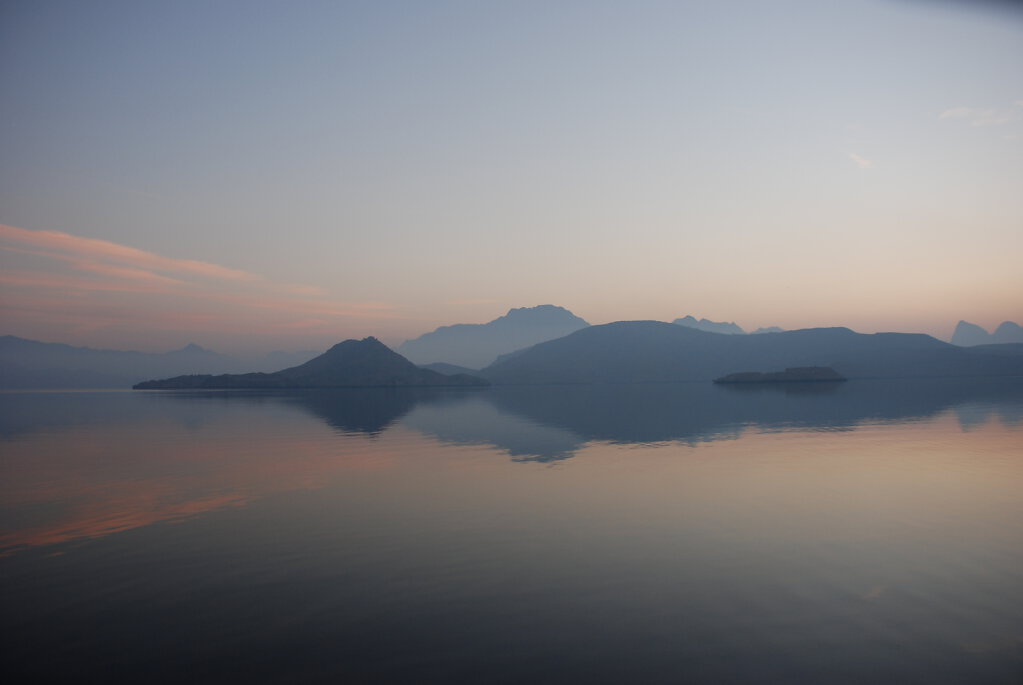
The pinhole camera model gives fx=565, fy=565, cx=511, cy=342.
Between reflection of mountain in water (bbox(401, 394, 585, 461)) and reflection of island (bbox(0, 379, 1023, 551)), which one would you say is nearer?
reflection of island (bbox(0, 379, 1023, 551))

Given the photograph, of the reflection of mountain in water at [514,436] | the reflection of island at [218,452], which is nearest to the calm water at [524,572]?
the reflection of island at [218,452]

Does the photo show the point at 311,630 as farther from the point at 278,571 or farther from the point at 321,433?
the point at 321,433

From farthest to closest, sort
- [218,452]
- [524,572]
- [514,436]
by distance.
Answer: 1. [514,436]
2. [218,452]
3. [524,572]

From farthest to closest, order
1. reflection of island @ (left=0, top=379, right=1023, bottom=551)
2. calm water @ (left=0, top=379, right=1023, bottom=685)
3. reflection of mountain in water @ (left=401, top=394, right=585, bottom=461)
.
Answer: reflection of mountain in water @ (left=401, top=394, right=585, bottom=461)
reflection of island @ (left=0, top=379, right=1023, bottom=551)
calm water @ (left=0, top=379, right=1023, bottom=685)

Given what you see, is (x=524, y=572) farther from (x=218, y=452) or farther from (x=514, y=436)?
(x=514, y=436)

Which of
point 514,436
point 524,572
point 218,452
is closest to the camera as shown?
point 524,572

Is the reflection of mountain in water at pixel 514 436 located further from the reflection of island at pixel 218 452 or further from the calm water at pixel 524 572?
the calm water at pixel 524 572

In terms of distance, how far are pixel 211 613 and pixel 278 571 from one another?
3.49 metres

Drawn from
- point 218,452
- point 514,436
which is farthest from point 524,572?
point 514,436

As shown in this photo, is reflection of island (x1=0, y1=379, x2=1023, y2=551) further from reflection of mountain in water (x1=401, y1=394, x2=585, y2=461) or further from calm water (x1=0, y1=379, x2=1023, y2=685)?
calm water (x1=0, y1=379, x2=1023, y2=685)

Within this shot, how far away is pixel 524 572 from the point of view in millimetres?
17953

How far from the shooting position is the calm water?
39.9 ft

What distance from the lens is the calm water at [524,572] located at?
39.9 feet

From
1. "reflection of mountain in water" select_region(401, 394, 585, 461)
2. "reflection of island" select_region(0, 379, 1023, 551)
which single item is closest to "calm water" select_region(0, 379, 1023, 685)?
"reflection of island" select_region(0, 379, 1023, 551)
